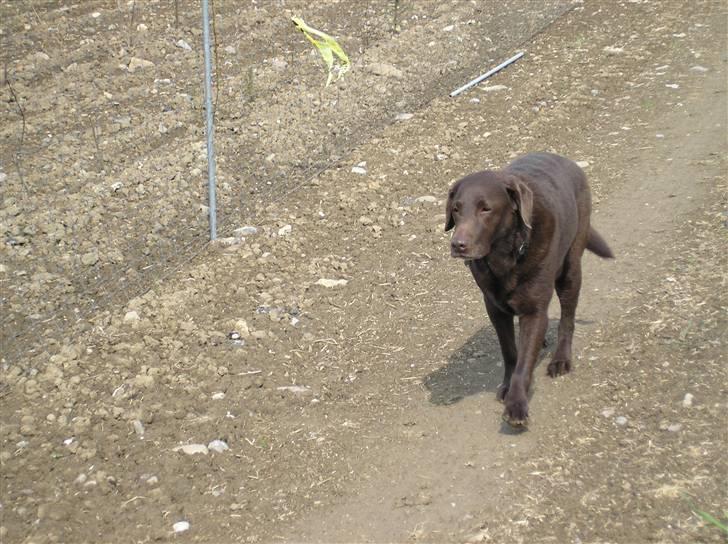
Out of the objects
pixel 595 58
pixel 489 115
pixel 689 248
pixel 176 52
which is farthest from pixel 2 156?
pixel 595 58

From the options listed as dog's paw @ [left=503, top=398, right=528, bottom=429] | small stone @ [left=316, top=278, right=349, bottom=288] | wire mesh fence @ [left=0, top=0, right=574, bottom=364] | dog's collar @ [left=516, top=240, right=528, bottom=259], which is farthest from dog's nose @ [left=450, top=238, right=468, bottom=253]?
wire mesh fence @ [left=0, top=0, right=574, bottom=364]

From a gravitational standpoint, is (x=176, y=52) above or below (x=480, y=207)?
below

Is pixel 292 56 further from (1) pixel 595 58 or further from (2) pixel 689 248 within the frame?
Answer: (2) pixel 689 248

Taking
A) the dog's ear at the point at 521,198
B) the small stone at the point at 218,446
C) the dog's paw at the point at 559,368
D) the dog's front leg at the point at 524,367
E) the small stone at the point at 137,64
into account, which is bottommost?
the small stone at the point at 218,446

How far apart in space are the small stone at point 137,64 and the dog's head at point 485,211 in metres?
6.48

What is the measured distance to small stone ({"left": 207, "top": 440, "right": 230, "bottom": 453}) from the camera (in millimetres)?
4732

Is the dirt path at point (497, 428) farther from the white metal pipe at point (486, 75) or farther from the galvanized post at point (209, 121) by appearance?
the white metal pipe at point (486, 75)

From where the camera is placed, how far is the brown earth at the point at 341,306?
4.27 meters

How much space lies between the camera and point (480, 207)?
14.4ft

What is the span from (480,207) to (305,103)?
17.2 feet

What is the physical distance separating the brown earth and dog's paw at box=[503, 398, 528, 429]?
168 millimetres

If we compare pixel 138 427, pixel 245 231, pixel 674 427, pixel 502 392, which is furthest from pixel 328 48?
pixel 674 427

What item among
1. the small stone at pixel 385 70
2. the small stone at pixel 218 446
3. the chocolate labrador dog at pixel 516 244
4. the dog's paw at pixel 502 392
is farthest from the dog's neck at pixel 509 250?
the small stone at pixel 385 70

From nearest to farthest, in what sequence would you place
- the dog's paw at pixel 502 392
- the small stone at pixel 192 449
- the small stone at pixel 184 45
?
the small stone at pixel 192 449
the dog's paw at pixel 502 392
the small stone at pixel 184 45
